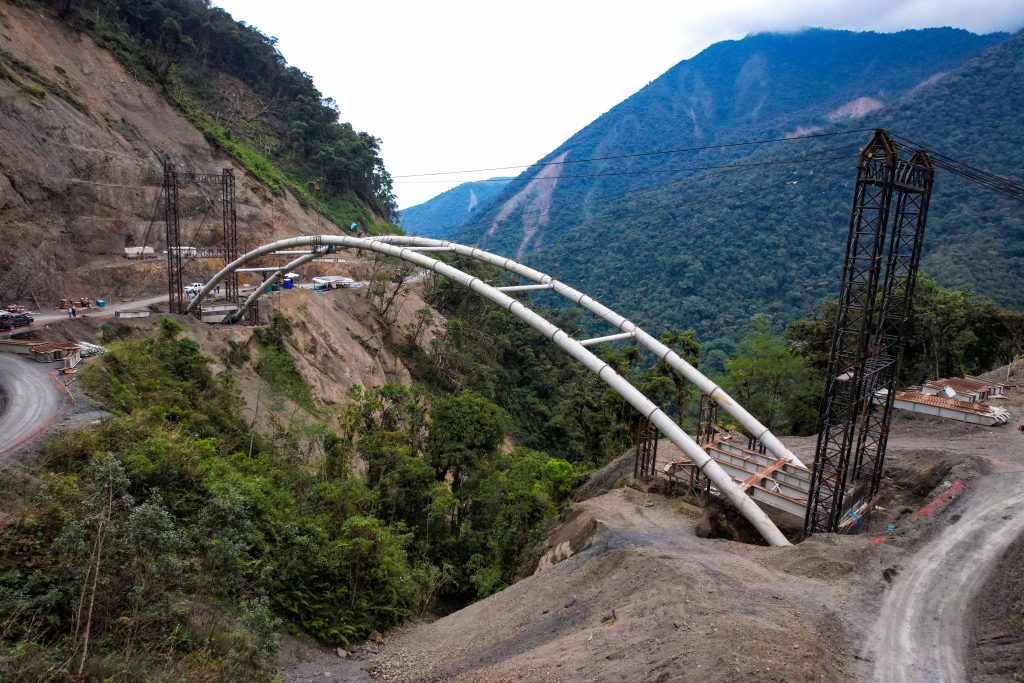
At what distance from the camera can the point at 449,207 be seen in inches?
6225

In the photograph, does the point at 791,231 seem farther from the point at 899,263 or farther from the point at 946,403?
the point at 899,263

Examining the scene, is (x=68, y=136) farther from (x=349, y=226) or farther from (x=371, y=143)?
(x=371, y=143)

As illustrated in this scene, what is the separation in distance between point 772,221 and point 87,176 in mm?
60488

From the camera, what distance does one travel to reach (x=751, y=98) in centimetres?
13050

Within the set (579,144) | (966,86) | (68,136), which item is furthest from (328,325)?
(579,144)

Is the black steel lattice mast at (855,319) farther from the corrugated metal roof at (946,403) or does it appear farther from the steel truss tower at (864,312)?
the corrugated metal roof at (946,403)

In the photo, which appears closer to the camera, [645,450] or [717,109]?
[645,450]

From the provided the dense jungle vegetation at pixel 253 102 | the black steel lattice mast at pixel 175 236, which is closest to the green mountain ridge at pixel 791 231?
the dense jungle vegetation at pixel 253 102

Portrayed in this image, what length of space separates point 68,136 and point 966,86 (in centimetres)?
8848

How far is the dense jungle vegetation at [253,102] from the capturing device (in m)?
51.1

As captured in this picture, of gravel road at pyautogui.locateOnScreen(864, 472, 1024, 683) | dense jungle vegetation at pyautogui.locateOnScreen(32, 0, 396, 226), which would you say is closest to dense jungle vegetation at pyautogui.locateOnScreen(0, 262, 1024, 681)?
gravel road at pyautogui.locateOnScreen(864, 472, 1024, 683)

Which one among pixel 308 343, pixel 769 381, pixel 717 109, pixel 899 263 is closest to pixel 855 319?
pixel 899 263

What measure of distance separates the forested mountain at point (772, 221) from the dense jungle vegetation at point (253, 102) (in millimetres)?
23086

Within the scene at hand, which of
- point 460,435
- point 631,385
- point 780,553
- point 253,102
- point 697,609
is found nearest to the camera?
point 697,609
